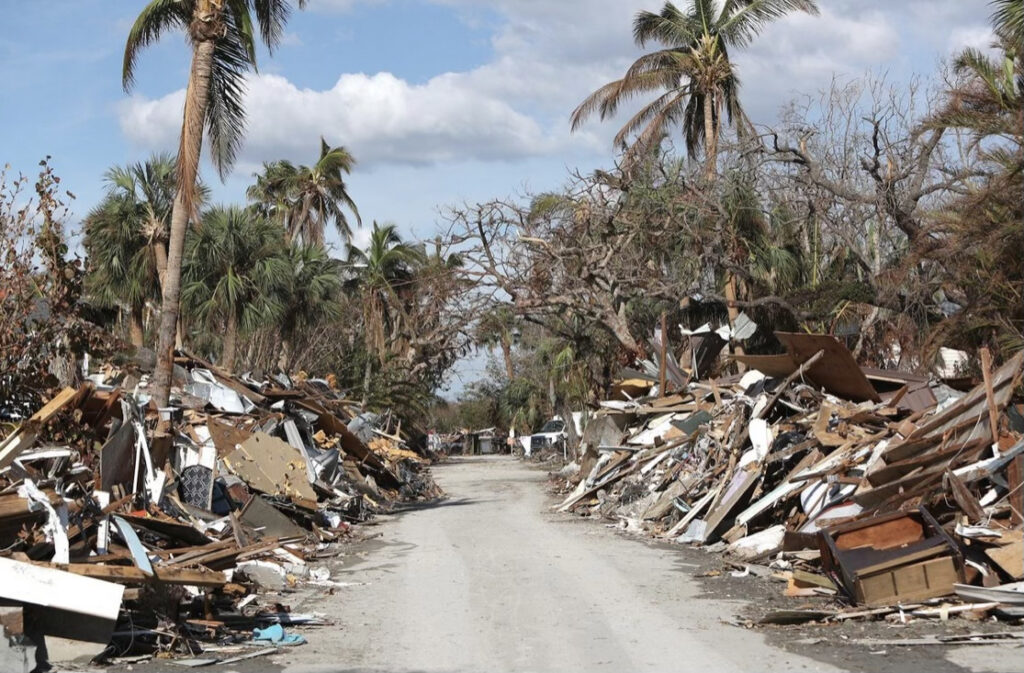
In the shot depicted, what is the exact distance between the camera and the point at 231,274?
1145 inches

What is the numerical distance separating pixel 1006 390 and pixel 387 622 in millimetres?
6673

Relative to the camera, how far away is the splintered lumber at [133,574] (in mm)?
7402

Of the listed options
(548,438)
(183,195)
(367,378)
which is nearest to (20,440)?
(183,195)

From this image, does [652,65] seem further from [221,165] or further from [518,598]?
[518,598]

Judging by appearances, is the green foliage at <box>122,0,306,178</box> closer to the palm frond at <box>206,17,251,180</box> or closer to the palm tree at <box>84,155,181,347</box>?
the palm frond at <box>206,17,251,180</box>

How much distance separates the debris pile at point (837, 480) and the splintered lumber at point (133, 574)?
4.57m

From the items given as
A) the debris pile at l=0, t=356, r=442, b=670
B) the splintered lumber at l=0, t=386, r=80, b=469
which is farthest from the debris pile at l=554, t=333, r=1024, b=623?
the splintered lumber at l=0, t=386, r=80, b=469

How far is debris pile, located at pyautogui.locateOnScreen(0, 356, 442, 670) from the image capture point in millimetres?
7402

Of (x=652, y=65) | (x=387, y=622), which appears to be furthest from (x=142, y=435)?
(x=652, y=65)

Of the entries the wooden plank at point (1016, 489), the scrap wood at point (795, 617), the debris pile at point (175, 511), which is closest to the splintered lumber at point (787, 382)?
the wooden plank at point (1016, 489)

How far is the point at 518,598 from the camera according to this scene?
10211 millimetres

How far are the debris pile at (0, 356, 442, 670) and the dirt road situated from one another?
0.72m

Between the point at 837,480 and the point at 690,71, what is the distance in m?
20.9

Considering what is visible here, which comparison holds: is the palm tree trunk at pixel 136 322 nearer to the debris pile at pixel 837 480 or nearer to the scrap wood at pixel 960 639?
the debris pile at pixel 837 480
